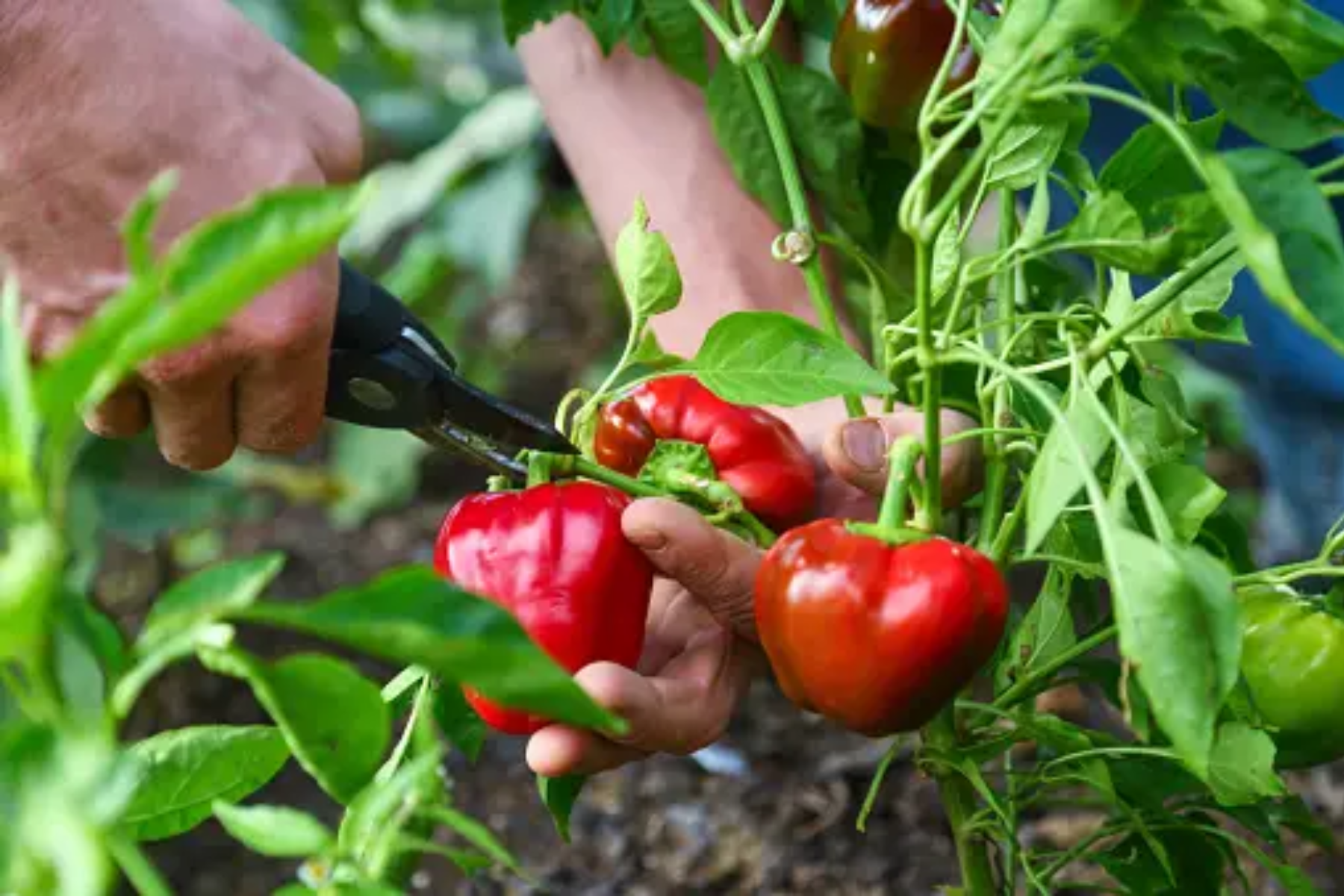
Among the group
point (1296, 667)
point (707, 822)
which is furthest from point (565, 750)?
point (707, 822)

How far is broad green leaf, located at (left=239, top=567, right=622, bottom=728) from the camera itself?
499 millimetres

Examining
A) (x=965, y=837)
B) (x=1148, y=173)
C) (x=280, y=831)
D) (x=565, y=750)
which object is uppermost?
(x=1148, y=173)

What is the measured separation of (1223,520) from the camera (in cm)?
106

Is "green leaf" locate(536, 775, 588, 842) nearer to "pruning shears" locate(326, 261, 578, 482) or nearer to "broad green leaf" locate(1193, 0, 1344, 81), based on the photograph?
"pruning shears" locate(326, 261, 578, 482)

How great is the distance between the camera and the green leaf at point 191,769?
0.73 metres

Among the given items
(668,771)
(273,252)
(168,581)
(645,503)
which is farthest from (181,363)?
(168,581)

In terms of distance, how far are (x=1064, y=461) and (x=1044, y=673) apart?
0.88 ft

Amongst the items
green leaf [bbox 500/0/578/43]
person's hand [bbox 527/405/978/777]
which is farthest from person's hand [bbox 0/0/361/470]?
person's hand [bbox 527/405/978/777]

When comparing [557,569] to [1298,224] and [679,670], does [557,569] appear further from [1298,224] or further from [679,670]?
[1298,224]

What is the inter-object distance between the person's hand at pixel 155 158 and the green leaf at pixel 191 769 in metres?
0.31

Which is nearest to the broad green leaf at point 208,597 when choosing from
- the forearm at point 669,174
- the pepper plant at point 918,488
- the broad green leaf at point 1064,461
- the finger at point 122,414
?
the pepper plant at point 918,488

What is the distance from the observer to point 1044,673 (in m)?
0.95

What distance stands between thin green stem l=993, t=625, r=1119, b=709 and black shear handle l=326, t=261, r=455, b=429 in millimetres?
411

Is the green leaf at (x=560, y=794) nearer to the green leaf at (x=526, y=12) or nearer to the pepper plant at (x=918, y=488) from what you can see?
the pepper plant at (x=918, y=488)
